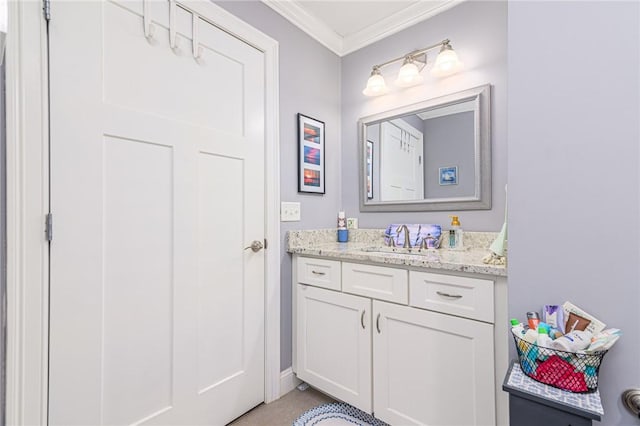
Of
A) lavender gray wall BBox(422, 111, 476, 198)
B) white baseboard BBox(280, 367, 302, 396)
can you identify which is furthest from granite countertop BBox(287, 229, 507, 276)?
white baseboard BBox(280, 367, 302, 396)

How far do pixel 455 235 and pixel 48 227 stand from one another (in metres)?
1.90

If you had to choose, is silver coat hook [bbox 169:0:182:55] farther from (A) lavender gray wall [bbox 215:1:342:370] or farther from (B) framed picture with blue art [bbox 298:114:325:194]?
(B) framed picture with blue art [bbox 298:114:325:194]

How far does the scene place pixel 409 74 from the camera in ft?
6.15

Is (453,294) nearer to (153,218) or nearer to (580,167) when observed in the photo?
(580,167)

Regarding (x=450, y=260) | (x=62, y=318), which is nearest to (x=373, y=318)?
(x=450, y=260)

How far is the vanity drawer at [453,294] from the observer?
114cm

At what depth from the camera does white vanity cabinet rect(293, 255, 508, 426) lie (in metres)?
1.15

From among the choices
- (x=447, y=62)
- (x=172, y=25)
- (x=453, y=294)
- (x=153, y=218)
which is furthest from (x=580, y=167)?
(x=172, y=25)

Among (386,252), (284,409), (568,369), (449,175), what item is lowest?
(284,409)

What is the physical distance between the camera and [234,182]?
160cm

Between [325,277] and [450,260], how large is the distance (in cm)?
69

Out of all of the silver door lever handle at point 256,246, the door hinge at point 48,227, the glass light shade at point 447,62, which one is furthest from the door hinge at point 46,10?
the glass light shade at point 447,62

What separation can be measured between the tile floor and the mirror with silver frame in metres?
1.27

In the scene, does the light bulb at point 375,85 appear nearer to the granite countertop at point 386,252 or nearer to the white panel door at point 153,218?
the white panel door at point 153,218
